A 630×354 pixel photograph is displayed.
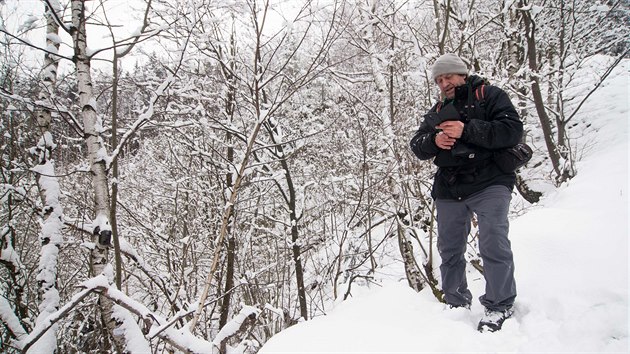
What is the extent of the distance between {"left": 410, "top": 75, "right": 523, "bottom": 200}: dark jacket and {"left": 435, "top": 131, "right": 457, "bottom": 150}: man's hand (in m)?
0.04

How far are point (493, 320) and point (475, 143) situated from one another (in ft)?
3.29

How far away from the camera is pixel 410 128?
Answer: 577cm

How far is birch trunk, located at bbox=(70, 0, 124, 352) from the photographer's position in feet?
11.1

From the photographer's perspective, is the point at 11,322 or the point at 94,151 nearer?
Result: the point at 94,151

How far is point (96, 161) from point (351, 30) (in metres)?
5.20

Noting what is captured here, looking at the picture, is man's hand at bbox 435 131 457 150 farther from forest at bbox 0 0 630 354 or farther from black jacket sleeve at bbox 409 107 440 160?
forest at bbox 0 0 630 354

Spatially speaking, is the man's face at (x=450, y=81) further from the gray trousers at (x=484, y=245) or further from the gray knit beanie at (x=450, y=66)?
the gray trousers at (x=484, y=245)

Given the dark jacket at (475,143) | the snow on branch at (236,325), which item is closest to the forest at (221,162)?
the snow on branch at (236,325)

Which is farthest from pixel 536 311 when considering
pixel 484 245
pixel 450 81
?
pixel 450 81

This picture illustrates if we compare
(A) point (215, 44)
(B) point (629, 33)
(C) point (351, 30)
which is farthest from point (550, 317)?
(B) point (629, 33)

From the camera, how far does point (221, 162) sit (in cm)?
657

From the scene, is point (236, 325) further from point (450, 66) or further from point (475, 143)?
point (450, 66)

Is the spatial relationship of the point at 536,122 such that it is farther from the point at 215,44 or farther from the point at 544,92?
the point at 215,44

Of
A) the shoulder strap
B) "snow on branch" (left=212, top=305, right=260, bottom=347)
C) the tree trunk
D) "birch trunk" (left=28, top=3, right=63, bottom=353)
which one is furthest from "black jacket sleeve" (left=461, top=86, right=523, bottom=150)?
the tree trunk
